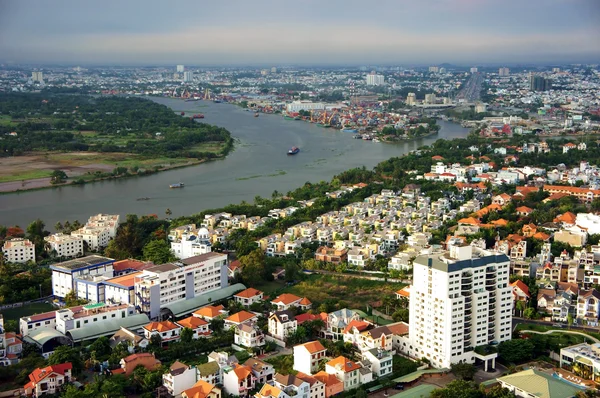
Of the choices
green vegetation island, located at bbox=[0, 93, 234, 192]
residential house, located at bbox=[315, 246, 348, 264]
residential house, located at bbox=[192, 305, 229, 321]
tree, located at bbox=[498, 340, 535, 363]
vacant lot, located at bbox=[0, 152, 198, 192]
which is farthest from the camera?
green vegetation island, located at bbox=[0, 93, 234, 192]

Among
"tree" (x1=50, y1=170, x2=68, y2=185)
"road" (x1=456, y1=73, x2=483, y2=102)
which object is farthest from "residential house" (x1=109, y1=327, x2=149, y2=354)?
"road" (x1=456, y1=73, x2=483, y2=102)

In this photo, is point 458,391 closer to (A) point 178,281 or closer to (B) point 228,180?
(A) point 178,281

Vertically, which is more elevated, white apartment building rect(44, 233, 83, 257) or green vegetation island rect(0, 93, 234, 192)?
green vegetation island rect(0, 93, 234, 192)

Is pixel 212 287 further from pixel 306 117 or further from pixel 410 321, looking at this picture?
pixel 306 117

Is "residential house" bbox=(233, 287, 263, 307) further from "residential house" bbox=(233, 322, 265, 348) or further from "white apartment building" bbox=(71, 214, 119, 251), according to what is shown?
"white apartment building" bbox=(71, 214, 119, 251)

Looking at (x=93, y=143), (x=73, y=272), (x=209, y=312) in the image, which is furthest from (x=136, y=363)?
(x=93, y=143)

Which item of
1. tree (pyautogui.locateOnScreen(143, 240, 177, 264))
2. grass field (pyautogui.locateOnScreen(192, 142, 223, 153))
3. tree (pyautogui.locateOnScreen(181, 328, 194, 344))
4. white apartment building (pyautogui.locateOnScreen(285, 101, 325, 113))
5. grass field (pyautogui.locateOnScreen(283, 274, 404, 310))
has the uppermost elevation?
white apartment building (pyautogui.locateOnScreen(285, 101, 325, 113))
